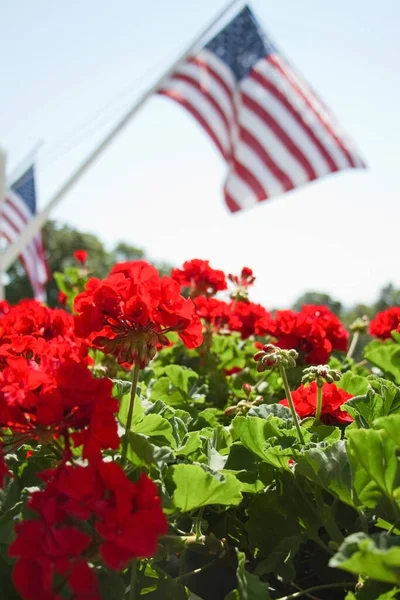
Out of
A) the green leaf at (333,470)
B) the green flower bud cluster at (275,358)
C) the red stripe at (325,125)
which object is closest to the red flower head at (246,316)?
the green flower bud cluster at (275,358)

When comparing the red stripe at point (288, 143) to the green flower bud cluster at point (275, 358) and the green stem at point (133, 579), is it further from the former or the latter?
the green stem at point (133, 579)

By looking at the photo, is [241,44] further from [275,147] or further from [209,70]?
[275,147]

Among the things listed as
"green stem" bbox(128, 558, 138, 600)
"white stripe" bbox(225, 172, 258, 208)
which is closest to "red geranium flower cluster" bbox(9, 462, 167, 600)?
"green stem" bbox(128, 558, 138, 600)

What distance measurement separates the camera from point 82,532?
0.74m

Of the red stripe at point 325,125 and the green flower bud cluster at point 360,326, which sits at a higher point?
the red stripe at point 325,125

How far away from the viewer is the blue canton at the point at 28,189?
7.43m

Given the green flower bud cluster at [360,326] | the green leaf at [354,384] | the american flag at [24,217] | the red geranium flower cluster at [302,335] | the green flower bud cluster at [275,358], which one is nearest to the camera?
the green flower bud cluster at [275,358]

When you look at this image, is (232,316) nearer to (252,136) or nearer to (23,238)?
(252,136)

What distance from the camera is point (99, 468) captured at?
776 millimetres

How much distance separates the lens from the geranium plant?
736 mm

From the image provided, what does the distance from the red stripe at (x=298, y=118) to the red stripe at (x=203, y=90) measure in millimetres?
428

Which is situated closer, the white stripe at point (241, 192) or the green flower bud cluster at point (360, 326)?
the green flower bud cluster at point (360, 326)

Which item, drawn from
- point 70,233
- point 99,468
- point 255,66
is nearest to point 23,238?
point 255,66

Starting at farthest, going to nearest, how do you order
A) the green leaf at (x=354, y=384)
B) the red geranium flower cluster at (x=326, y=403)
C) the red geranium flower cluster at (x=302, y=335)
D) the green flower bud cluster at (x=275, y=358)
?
the red geranium flower cluster at (x=302, y=335)
the green leaf at (x=354, y=384)
the red geranium flower cluster at (x=326, y=403)
the green flower bud cluster at (x=275, y=358)
